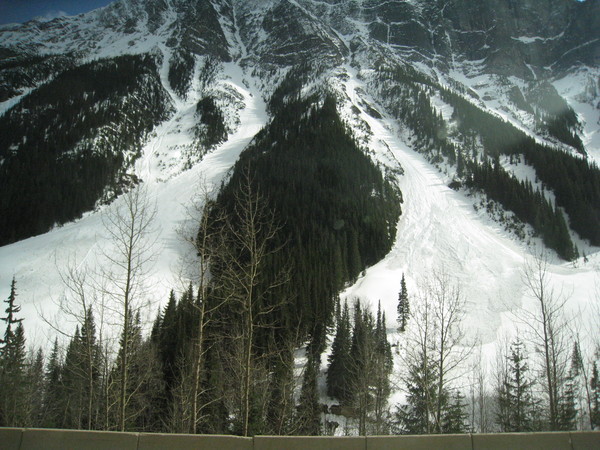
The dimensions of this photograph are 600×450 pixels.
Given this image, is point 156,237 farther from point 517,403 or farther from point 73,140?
point 73,140

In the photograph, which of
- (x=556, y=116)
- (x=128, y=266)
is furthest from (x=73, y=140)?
(x=556, y=116)

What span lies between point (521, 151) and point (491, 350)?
9260 centimetres

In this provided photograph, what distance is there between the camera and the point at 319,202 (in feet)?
299

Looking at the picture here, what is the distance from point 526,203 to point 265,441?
100.0 meters

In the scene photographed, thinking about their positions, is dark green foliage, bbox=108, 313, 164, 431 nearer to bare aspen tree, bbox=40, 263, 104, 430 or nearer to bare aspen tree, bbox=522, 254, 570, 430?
bare aspen tree, bbox=40, 263, 104, 430

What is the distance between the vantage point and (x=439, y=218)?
84812 mm

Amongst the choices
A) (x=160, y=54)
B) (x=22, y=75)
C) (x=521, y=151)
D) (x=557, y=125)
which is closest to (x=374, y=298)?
(x=521, y=151)

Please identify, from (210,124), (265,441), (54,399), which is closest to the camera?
(265,441)

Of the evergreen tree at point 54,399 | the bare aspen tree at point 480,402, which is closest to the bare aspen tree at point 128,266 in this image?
the evergreen tree at point 54,399

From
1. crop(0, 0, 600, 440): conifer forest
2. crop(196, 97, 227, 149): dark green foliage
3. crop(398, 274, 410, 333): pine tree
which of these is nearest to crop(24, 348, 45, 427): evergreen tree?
crop(0, 0, 600, 440): conifer forest

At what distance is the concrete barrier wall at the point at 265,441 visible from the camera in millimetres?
5672

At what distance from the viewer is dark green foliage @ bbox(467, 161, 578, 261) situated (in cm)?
7969

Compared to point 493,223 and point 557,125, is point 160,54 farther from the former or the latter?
point 557,125

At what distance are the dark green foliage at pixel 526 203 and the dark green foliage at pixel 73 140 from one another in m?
106
